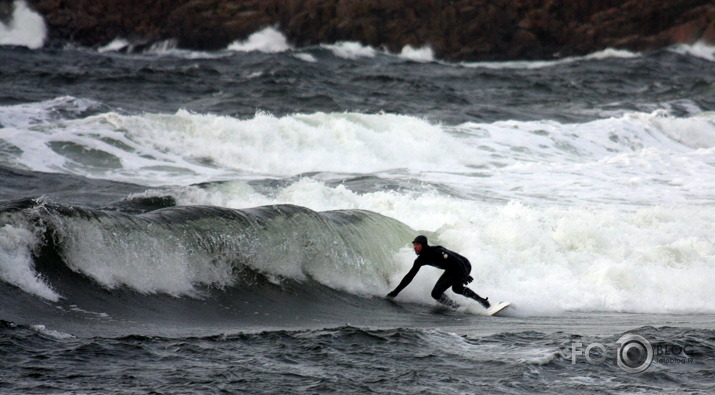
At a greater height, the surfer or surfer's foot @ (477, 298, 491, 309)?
the surfer

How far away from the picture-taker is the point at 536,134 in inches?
898

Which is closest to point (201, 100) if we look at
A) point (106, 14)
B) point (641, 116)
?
point (641, 116)

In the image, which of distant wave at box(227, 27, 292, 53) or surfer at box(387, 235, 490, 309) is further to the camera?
distant wave at box(227, 27, 292, 53)

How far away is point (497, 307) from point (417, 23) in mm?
44542

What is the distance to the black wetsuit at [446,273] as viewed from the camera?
991cm

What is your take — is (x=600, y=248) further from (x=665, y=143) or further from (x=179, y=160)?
(x=665, y=143)

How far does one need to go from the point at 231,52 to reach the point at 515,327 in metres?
40.0

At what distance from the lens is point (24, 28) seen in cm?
5028

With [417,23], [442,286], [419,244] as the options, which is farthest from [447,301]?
[417,23]

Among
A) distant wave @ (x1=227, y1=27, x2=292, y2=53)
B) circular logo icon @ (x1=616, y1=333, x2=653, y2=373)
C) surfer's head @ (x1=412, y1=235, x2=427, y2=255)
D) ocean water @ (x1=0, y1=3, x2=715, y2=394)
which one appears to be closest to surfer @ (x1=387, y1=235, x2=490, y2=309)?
surfer's head @ (x1=412, y1=235, x2=427, y2=255)

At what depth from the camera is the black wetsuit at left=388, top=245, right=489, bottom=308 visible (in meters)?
9.91

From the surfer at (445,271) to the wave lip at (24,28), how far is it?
137 feet

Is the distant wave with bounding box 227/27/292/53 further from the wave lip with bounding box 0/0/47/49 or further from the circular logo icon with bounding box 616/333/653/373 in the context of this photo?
the circular logo icon with bounding box 616/333/653/373

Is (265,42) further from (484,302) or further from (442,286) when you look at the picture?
(484,302)
